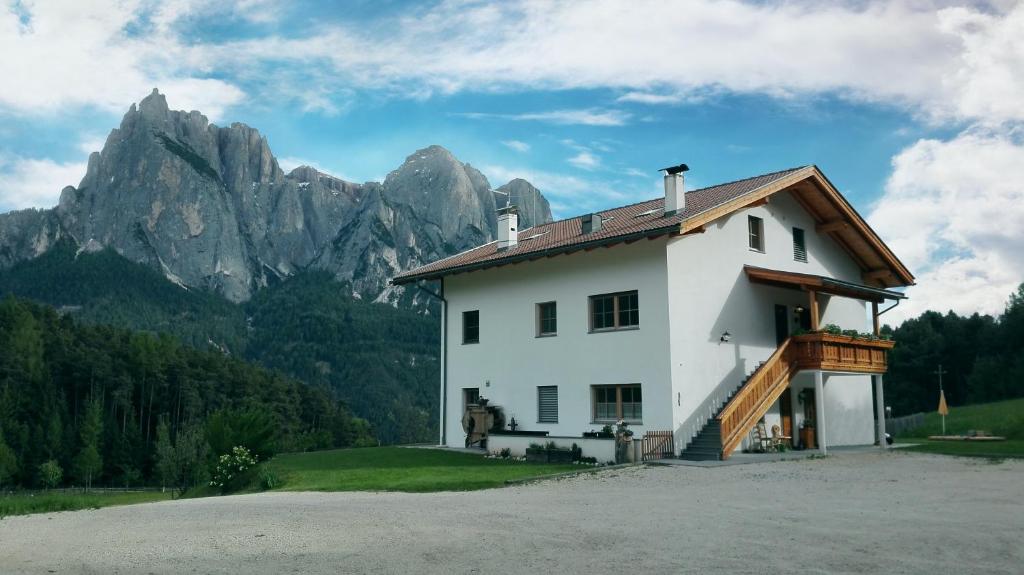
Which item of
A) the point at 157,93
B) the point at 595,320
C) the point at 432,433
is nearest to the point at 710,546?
the point at 595,320

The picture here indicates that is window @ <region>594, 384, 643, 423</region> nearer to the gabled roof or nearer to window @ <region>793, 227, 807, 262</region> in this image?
the gabled roof

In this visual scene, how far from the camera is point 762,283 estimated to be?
23859 millimetres

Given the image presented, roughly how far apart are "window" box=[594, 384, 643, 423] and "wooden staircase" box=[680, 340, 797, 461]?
163 cm

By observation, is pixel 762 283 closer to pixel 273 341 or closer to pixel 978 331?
pixel 978 331

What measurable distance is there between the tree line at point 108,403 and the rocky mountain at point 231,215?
64229mm

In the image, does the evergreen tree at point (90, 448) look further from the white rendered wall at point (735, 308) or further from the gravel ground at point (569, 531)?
the gravel ground at point (569, 531)

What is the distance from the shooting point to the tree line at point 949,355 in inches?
2324

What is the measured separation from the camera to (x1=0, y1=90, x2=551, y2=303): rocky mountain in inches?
6127

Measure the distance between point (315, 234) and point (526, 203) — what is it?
52423mm

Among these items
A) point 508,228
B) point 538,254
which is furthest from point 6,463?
point 538,254

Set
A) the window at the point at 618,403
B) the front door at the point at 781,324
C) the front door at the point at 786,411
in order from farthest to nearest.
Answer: the front door at the point at 781,324, the front door at the point at 786,411, the window at the point at 618,403

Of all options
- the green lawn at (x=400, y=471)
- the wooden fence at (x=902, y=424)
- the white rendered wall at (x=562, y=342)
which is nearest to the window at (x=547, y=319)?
the white rendered wall at (x=562, y=342)

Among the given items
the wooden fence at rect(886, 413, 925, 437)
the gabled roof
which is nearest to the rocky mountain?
the wooden fence at rect(886, 413, 925, 437)

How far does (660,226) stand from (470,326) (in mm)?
8330
